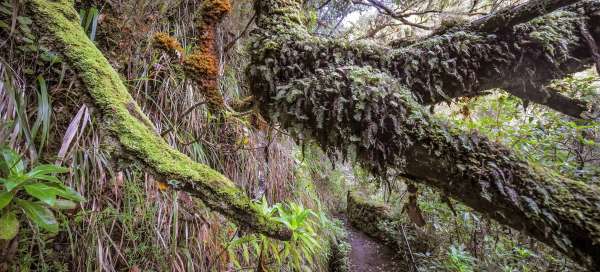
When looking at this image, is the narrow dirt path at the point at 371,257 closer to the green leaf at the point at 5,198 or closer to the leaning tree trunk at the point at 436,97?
the leaning tree trunk at the point at 436,97

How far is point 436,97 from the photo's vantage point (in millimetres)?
1449

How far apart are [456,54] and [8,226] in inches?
78.1

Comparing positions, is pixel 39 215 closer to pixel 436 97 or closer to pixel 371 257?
pixel 436 97

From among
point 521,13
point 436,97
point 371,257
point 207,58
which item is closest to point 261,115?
point 207,58

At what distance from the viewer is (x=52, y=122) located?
167cm

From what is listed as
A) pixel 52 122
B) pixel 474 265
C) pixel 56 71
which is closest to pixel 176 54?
pixel 56 71

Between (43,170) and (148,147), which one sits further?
(43,170)

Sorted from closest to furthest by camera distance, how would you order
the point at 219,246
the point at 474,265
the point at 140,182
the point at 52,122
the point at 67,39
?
the point at 67,39 → the point at 52,122 → the point at 140,182 → the point at 219,246 → the point at 474,265

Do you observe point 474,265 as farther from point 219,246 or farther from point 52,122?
point 52,122

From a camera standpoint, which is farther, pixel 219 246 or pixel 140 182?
pixel 219 246

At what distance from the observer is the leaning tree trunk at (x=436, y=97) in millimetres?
1010

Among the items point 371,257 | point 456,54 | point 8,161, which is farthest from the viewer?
point 371,257

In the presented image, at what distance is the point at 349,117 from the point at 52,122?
1.69 m

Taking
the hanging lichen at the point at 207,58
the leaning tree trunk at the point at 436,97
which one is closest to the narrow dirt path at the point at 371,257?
the leaning tree trunk at the point at 436,97
